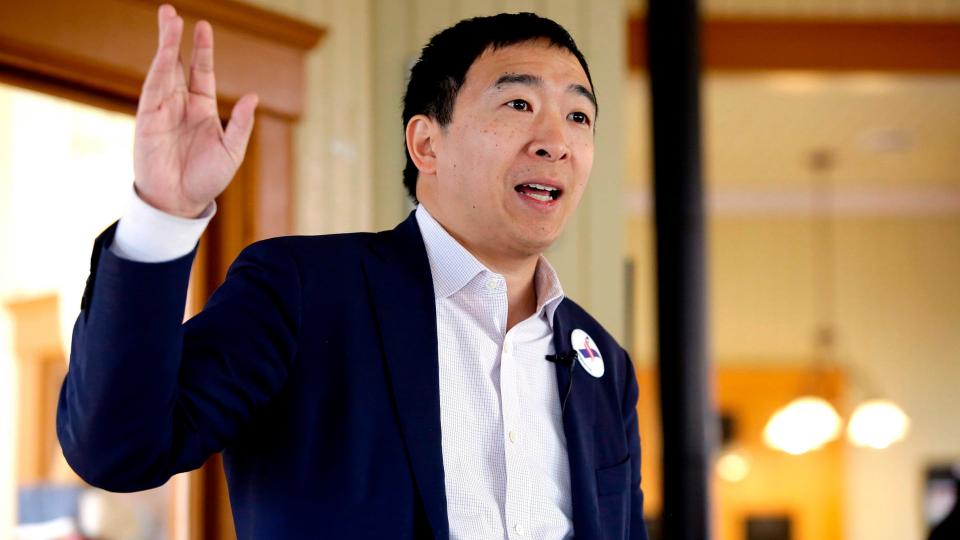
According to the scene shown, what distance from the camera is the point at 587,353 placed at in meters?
1.16

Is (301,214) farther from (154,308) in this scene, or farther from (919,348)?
(919,348)

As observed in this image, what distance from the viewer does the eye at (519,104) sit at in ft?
3.42

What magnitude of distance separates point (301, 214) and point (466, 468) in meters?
1.29

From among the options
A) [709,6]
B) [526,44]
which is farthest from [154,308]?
[709,6]

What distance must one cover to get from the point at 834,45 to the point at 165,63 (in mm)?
4174

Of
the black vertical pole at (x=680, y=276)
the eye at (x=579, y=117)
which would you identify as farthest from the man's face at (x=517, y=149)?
the black vertical pole at (x=680, y=276)

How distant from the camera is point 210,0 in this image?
1.96 metres

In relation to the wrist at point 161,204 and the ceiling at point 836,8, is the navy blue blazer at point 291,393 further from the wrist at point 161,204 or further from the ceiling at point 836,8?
the ceiling at point 836,8

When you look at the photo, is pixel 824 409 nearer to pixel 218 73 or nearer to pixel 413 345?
pixel 218 73

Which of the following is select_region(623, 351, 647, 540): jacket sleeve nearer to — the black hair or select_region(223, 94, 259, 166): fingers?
the black hair

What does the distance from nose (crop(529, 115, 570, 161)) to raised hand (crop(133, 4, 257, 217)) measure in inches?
11.7

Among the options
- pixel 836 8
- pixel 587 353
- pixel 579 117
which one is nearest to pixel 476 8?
pixel 579 117

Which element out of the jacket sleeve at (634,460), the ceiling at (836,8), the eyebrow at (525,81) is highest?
the ceiling at (836,8)

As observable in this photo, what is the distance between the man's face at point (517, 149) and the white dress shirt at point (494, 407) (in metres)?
0.04
